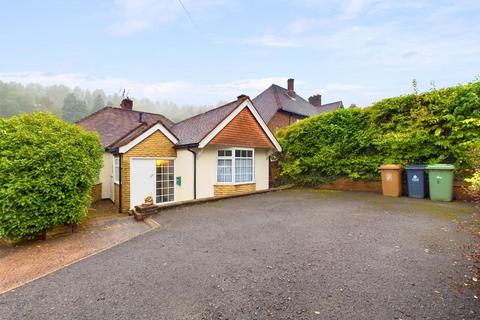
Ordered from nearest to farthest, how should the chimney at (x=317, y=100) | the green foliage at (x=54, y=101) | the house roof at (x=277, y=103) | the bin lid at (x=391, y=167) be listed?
the bin lid at (x=391, y=167)
the house roof at (x=277, y=103)
the chimney at (x=317, y=100)
the green foliage at (x=54, y=101)

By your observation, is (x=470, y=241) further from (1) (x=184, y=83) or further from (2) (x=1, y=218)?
(1) (x=184, y=83)

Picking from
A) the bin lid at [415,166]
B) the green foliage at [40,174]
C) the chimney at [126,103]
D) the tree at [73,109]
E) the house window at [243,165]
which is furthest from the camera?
the tree at [73,109]

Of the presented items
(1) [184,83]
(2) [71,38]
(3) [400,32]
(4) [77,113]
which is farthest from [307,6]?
(4) [77,113]

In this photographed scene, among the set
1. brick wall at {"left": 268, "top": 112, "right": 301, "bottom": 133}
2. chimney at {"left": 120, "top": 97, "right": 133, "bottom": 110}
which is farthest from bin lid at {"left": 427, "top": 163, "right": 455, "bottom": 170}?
chimney at {"left": 120, "top": 97, "right": 133, "bottom": 110}

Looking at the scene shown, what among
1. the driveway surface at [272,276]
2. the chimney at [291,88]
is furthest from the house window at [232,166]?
the chimney at [291,88]

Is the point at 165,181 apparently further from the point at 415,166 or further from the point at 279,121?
the point at 279,121

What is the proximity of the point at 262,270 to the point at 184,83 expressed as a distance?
30978 millimetres

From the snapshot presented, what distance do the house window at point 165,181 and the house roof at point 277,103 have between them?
1350 cm

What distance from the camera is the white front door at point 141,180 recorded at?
10.1 meters

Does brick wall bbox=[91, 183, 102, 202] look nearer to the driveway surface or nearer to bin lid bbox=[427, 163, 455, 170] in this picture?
the driveway surface

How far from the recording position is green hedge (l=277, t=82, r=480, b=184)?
753 cm

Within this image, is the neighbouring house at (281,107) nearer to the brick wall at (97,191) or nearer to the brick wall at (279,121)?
the brick wall at (279,121)

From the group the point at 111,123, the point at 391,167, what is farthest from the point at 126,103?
the point at 391,167

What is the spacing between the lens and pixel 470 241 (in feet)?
13.2
